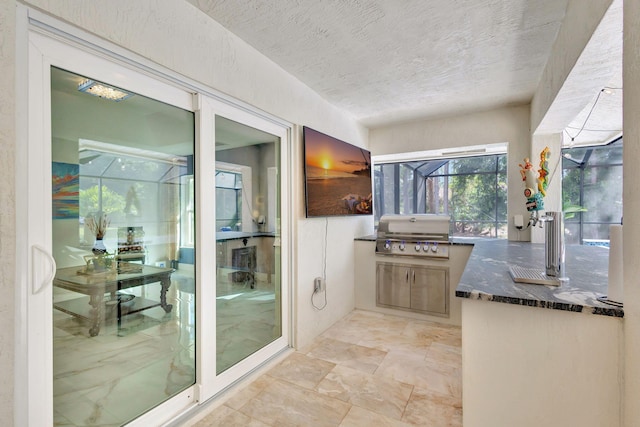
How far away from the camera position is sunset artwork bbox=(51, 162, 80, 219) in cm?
122

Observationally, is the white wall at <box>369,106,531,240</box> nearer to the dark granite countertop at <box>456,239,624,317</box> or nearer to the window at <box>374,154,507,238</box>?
the window at <box>374,154,507,238</box>

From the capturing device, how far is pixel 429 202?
14.5ft

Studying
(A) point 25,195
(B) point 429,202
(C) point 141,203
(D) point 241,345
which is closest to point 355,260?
(B) point 429,202

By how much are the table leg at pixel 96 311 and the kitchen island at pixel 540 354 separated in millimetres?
1676

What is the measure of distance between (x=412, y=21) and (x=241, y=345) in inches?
96.9

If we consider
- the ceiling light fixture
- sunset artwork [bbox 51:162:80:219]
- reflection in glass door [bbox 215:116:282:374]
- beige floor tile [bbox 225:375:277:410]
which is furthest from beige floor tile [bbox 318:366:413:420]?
the ceiling light fixture

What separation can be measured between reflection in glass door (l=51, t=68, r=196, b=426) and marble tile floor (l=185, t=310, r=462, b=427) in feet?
1.50

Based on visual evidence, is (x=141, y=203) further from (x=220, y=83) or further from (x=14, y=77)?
(x=220, y=83)

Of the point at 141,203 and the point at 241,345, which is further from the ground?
the point at 141,203

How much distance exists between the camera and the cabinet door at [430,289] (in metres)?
3.20

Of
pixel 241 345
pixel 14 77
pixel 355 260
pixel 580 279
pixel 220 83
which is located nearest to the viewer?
pixel 14 77

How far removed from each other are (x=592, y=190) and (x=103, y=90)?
6.54 m

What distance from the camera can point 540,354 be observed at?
45.8 inches

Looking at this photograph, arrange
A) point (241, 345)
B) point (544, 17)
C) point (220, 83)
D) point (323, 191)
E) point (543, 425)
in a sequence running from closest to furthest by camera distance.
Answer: point (543, 425), point (544, 17), point (220, 83), point (241, 345), point (323, 191)
